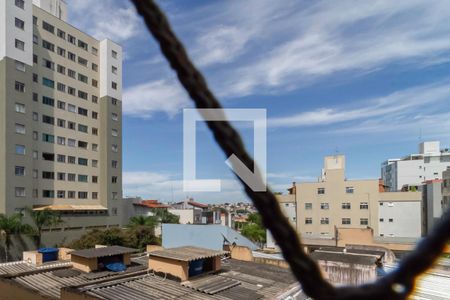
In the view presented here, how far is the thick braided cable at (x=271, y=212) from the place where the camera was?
0.71m

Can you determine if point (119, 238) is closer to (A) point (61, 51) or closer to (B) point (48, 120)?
(B) point (48, 120)

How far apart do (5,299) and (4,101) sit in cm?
2219

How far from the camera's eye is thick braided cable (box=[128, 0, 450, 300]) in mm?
710

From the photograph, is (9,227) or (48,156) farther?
(48,156)

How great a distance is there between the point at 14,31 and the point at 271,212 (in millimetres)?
35238

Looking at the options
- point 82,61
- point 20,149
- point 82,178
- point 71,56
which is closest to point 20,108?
point 20,149

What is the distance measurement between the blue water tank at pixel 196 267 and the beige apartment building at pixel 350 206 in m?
23.7

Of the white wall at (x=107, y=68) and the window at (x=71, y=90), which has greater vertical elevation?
the white wall at (x=107, y=68)

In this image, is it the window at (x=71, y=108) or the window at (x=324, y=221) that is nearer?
the window at (x=71, y=108)

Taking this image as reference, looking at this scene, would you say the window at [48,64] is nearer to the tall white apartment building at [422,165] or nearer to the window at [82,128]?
the window at [82,128]

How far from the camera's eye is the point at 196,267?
Result: 11.6 m

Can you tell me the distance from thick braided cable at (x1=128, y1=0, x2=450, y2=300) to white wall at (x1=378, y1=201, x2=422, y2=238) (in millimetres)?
38058

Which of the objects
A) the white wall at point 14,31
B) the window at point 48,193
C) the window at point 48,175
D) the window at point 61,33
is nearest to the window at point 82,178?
the window at point 48,175

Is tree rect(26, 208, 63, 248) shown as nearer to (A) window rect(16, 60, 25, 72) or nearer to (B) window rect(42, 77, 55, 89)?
(B) window rect(42, 77, 55, 89)
